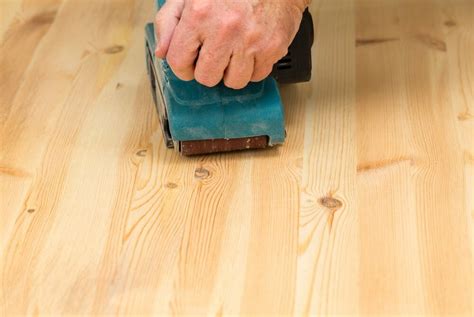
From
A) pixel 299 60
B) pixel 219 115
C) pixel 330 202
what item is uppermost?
pixel 299 60

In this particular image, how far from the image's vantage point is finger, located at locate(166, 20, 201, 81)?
4.34 ft

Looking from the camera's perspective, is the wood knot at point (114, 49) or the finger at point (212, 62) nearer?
the finger at point (212, 62)

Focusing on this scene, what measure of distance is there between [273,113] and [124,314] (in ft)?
1.38

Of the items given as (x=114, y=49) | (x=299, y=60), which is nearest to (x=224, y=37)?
(x=299, y=60)

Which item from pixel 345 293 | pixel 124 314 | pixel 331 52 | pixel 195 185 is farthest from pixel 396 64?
pixel 124 314

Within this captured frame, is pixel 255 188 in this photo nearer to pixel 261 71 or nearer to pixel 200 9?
pixel 261 71

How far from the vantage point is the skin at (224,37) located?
1.32 metres

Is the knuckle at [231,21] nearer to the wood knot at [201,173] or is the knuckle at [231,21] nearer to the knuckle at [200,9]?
the knuckle at [200,9]

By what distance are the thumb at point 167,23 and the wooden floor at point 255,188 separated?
8.7 inches

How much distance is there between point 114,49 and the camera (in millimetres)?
1840

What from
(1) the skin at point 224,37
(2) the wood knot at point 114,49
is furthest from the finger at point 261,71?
(2) the wood knot at point 114,49

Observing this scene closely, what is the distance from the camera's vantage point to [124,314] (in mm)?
1192

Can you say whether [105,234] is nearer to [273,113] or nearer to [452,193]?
[273,113]

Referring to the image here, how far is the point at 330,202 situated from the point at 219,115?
222 mm
